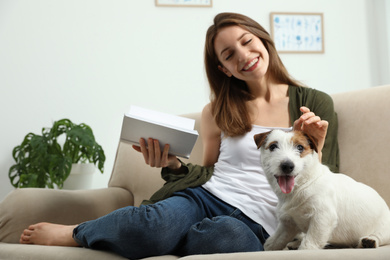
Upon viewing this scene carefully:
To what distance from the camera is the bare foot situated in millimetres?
1518

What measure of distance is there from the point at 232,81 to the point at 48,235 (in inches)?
40.3

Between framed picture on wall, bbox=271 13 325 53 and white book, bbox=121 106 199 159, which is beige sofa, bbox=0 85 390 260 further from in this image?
framed picture on wall, bbox=271 13 325 53

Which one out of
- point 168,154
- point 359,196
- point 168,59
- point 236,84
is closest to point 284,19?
point 168,59

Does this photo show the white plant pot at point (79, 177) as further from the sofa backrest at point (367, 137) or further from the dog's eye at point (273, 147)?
the dog's eye at point (273, 147)

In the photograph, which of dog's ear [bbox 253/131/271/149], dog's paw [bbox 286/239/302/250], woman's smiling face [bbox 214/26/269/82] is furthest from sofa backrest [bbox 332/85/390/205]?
dog's ear [bbox 253/131/271/149]

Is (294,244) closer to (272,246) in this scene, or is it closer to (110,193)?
(272,246)

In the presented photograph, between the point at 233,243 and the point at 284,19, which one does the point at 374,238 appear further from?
the point at 284,19

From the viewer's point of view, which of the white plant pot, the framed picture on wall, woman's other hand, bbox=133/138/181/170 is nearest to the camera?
woman's other hand, bbox=133/138/181/170

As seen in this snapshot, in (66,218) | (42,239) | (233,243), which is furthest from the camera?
(66,218)

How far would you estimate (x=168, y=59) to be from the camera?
352cm

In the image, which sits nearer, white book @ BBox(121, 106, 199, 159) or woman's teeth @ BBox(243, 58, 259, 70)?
white book @ BBox(121, 106, 199, 159)

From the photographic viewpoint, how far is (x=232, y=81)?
1948 millimetres

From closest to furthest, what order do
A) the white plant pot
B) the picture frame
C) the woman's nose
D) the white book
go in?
1. the white book
2. the woman's nose
3. the white plant pot
4. the picture frame

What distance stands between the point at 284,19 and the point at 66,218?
2.60m
